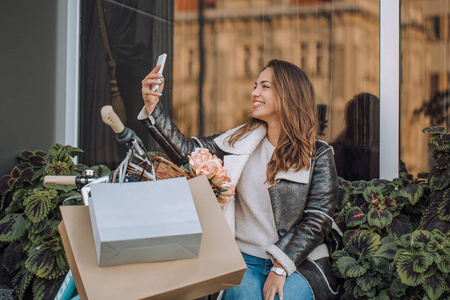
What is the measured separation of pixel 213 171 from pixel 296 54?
2.48 metres

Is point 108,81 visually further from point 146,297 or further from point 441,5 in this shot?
point 146,297

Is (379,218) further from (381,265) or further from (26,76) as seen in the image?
(26,76)

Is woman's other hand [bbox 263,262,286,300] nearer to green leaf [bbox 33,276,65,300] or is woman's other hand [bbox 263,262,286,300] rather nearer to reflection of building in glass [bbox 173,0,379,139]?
green leaf [bbox 33,276,65,300]

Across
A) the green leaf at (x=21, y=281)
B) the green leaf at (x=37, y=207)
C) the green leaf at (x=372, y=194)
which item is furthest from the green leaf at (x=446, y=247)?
the green leaf at (x=21, y=281)

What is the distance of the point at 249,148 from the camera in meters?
2.54

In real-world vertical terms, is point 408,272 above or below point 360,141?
below

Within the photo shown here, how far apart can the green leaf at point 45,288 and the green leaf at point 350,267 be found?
5.03 feet

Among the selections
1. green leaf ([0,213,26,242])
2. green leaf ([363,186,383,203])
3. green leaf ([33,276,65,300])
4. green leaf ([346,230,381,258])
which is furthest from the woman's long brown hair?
green leaf ([0,213,26,242])

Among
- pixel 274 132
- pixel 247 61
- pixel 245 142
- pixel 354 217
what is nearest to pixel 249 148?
pixel 245 142

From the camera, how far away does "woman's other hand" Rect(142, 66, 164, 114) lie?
85.7 inches

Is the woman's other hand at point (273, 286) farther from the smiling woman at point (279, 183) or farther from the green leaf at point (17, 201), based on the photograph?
the green leaf at point (17, 201)

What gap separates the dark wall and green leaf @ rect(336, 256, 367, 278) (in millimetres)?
2478

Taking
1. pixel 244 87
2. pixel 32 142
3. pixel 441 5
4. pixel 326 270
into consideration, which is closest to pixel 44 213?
pixel 32 142

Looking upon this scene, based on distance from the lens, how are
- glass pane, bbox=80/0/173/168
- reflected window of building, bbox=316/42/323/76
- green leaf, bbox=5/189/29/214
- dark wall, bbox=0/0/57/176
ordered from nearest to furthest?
green leaf, bbox=5/189/29/214, dark wall, bbox=0/0/57/176, reflected window of building, bbox=316/42/323/76, glass pane, bbox=80/0/173/168
